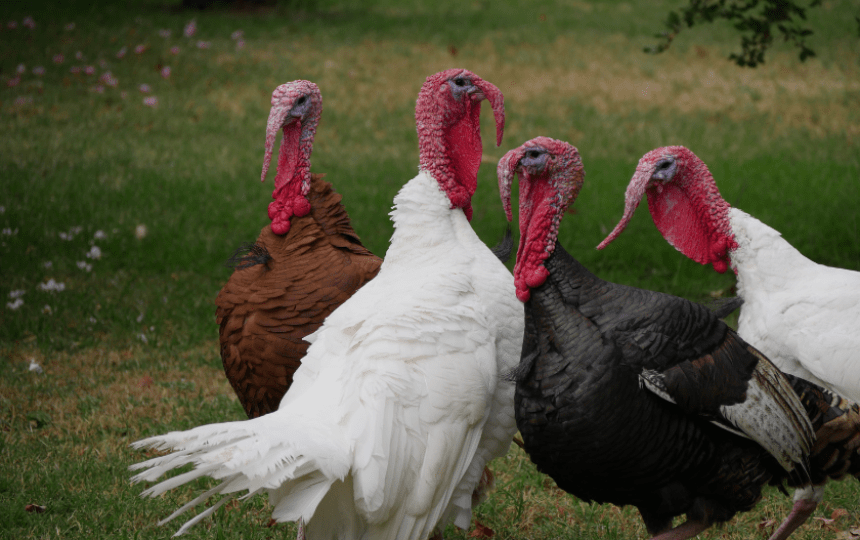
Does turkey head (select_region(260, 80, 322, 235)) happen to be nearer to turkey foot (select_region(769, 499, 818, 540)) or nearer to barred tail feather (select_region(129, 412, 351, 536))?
barred tail feather (select_region(129, 412, 351, 536))

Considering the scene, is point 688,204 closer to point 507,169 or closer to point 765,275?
point 765,275

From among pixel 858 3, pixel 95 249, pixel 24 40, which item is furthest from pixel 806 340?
pixel 858 3

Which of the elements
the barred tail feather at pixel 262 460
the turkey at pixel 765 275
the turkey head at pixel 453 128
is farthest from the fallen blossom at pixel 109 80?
the barred tail feather at pixel 262 460

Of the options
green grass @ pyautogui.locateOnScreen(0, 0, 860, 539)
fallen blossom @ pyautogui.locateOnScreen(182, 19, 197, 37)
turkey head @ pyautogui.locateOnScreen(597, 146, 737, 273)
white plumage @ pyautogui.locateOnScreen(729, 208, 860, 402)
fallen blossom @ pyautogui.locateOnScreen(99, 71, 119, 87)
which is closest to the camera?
white plumage @ pyautogui.locateOnScreen(729, 208, 860, 402)

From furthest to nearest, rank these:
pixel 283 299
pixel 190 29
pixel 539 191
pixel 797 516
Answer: pixel 190 29 < pixel 283 299 < pixel 797 516 < pixel 539 191

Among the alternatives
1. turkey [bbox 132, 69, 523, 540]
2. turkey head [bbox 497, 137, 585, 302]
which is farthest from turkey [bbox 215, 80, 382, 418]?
turkey head [bbox 497, 137, 585, 302]

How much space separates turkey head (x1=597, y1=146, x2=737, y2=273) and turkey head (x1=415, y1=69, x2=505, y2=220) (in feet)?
2.32

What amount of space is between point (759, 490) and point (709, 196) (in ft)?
4.32

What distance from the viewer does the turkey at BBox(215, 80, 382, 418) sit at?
345cm

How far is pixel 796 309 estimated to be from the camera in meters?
3.44

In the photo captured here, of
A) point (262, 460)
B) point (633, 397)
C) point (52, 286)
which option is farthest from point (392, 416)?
point (52, 286)

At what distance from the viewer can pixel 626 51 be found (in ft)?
44.1

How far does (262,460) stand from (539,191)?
1.39 metres

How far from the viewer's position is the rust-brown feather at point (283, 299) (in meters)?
3.44
